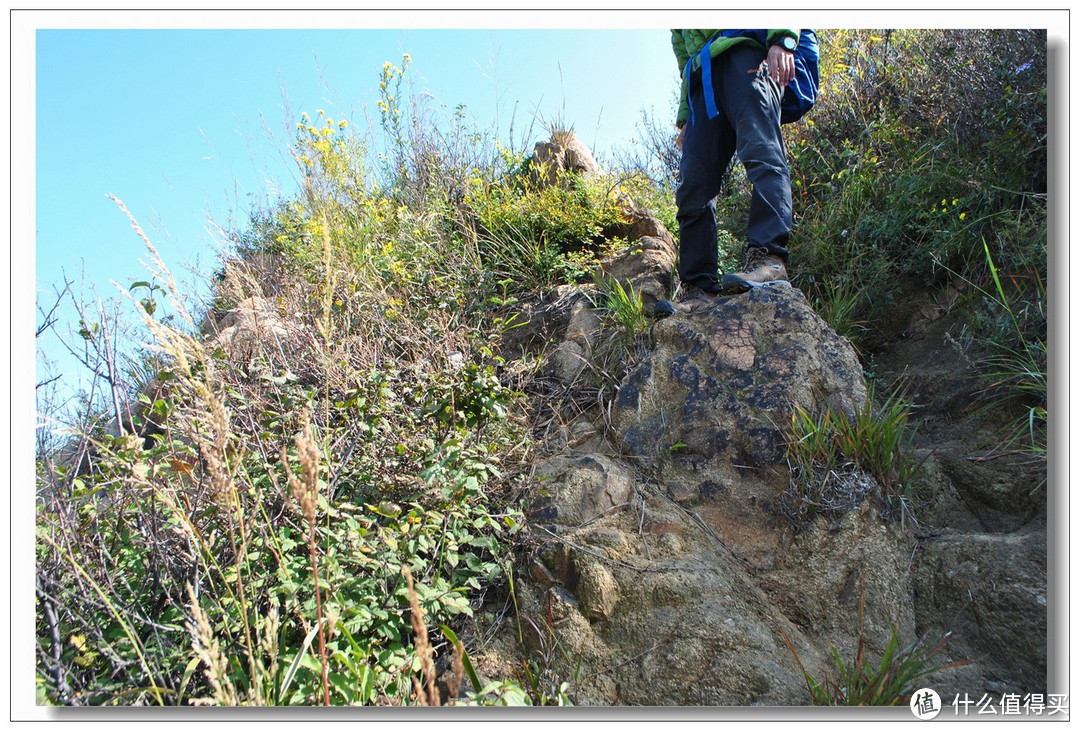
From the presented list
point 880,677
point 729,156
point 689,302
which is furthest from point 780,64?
point 880,677

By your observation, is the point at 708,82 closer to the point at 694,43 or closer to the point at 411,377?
the point at 694,43

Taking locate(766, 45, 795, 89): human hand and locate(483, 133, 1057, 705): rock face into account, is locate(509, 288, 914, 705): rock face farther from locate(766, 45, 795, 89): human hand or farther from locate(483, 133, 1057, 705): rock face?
locate(766, 45, 795, 89): human hand

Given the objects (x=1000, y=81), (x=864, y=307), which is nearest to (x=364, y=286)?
(x=864, y=307)

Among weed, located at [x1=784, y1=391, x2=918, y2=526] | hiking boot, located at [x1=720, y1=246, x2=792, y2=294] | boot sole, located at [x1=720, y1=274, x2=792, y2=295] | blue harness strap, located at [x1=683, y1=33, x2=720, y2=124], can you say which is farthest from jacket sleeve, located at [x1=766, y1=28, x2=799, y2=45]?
weed, located at [x1=784, y1=391, x2=918, y2=526]

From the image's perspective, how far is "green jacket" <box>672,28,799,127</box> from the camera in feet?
7.95

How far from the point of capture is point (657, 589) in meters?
1.65

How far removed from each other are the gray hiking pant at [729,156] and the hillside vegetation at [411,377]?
0.41m

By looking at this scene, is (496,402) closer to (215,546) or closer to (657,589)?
(657,589)

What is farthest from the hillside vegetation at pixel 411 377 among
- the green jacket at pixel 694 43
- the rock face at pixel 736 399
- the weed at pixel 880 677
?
the green jacket at pixel 694 43

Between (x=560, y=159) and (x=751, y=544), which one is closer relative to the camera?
(x=751, y=544)

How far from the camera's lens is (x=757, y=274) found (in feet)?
8.13

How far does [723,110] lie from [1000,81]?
161 cm

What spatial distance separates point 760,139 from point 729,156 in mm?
293

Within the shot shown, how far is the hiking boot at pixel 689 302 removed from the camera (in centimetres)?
250
